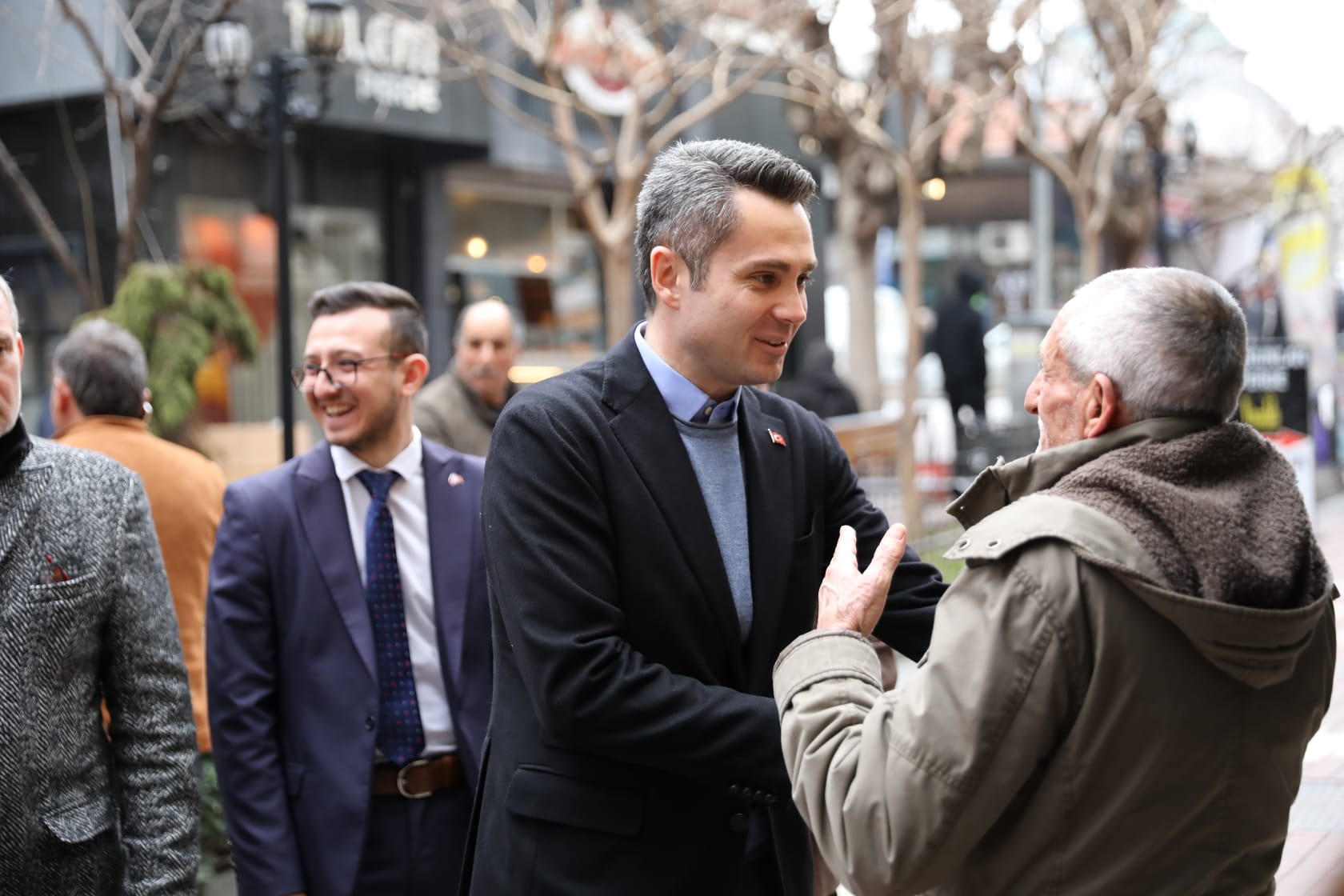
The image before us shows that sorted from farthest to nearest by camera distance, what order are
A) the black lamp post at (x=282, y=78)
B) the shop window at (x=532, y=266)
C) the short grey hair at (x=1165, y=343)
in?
the shop window at (x=532, y=266), the black lamp post at (x=282, y=78), the short grey hair at (x=1165, y=343)

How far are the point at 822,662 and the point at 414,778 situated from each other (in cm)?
157

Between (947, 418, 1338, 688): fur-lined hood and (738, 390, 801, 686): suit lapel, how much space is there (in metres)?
0.65

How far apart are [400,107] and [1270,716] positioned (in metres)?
17.9

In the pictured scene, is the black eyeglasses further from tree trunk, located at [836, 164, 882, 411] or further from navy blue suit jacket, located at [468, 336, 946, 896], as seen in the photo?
tree trunk, located at [836, 164, 882, 411]

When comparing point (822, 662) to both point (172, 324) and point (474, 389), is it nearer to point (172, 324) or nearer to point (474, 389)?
point (474, 389)

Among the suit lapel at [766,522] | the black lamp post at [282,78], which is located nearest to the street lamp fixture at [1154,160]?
the black lamp post at [282,78]

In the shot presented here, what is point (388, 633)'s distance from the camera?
368 centimetres

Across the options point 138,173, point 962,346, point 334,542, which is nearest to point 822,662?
point 334,542

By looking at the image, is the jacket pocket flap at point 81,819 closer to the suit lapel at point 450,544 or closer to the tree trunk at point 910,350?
the suit lapel at point 450,544

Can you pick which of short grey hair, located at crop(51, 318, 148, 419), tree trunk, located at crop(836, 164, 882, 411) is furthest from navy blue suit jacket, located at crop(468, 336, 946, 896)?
tree trunk, located at crop(836, 164, 882, 411)

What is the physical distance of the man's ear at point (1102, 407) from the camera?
87.0 inches

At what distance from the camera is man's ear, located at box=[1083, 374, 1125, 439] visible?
221 cm

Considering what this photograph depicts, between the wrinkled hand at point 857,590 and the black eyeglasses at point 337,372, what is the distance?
186 centimetres

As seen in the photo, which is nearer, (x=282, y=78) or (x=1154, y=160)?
(x=282, y=78)
